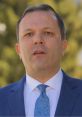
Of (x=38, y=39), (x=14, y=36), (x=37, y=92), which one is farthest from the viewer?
(x=14, y=36)

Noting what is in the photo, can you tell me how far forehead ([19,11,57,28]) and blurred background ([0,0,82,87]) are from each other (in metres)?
5.26

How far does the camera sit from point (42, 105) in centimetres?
294

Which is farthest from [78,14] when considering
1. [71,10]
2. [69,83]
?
[69,83]

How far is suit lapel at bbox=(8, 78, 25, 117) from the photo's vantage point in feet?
9.70

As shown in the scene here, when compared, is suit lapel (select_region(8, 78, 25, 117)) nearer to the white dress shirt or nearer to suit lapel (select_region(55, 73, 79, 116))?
the white dress shirt

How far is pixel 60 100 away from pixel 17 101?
0.89ft

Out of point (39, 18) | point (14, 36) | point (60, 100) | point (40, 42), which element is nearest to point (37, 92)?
point (60, 100)

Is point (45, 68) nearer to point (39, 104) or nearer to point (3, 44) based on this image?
point (39, 104)

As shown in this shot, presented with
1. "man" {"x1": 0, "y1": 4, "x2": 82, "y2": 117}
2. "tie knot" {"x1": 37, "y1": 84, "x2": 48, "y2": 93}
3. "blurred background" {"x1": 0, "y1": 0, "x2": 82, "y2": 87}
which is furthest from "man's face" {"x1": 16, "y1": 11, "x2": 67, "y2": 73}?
"blurred background" {"x1": 0, "y1": 0, "x2": 82, "y2": 87}

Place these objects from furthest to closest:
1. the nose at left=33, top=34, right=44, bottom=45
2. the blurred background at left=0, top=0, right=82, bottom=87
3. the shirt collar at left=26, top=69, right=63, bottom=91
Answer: the blurred background at left=0, top=0, right=82, bottom=87 < the shirt collar at left=26, top=69, right=63, bottom=91 < the nose at left=33, top=34, right=44, bottom=45

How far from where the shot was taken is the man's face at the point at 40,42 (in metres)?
2.95

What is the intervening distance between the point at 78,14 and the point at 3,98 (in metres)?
6.32

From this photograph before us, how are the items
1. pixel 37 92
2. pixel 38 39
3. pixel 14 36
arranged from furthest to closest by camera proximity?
pixel 14 36 < pixel 37 92 < pixel 38 39

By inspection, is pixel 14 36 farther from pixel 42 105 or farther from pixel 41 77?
pixel 42 105
